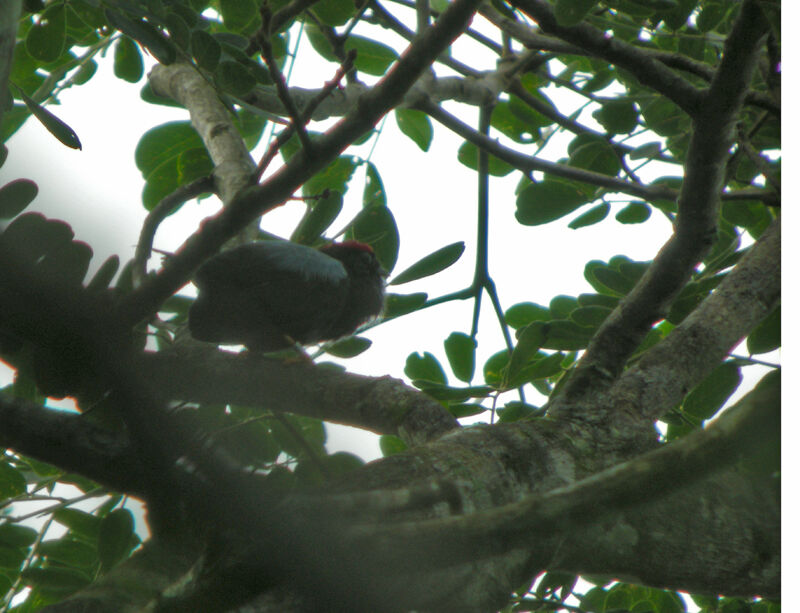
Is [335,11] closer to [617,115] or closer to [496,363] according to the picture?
[617,115]

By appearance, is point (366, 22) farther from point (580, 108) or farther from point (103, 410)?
point (103, 410)

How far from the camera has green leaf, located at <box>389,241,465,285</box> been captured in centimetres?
269

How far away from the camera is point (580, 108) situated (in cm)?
330

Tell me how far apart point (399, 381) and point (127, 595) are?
152 cm

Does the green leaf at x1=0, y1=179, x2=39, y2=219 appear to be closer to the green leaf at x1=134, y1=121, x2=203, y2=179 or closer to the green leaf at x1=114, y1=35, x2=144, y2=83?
the green leaf at x1=114, y1=35, x2=144, y2=83

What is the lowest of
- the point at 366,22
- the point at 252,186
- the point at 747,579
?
the point at 747,579

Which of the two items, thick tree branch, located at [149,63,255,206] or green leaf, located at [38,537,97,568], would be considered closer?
green leaf, located at [38,537,97,568]

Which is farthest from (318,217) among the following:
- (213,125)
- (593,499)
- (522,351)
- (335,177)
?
(593,499)

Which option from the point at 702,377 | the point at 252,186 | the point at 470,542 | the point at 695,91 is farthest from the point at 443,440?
the point at 695,91

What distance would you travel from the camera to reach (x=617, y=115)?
296 cm

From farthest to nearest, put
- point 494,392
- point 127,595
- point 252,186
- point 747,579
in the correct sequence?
point 494,392 < point 252,186 < point 747,579 < point 127,595

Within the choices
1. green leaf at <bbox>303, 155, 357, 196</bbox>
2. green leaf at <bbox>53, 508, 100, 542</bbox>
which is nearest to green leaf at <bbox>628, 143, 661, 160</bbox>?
green leaf at <bbox>303, 155, 357, 196</bbox>

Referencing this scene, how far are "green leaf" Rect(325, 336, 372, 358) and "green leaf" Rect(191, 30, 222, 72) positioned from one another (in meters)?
1.50

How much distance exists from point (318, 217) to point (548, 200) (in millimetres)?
969
